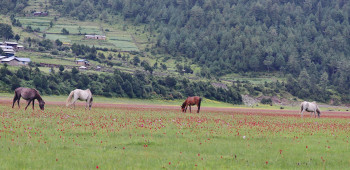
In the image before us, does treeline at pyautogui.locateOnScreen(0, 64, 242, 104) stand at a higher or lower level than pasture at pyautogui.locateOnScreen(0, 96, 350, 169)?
lower

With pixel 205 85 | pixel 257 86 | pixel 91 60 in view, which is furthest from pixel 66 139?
pixel 91 60

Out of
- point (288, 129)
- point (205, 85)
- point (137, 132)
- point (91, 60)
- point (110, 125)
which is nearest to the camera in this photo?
point (137, 132)

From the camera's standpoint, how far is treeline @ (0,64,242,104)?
9456 centimetres

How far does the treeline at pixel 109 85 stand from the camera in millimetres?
94562

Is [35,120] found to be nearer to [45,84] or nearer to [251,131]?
[251,131]

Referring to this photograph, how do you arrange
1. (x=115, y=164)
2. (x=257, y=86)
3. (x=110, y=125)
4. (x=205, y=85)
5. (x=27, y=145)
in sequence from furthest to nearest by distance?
1. (x=257, y=86)
2. (x=205, y=85)
3. (x=110, y=125)
4. (x=27, y=145)
5. (x=115, y=164)

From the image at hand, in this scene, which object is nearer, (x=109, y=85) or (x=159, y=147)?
(x=159, y=147)

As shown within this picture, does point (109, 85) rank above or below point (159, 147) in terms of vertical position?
below

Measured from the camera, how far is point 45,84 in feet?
311

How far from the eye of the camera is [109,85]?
343 ft

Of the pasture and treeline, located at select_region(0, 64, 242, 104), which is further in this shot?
treeline, located at select_region(0, 64, 242, 104)

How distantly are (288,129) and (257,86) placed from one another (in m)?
122

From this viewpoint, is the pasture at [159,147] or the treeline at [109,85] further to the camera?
the treeline at [109,85]

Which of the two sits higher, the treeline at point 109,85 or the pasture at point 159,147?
the pasture at point 159,147
